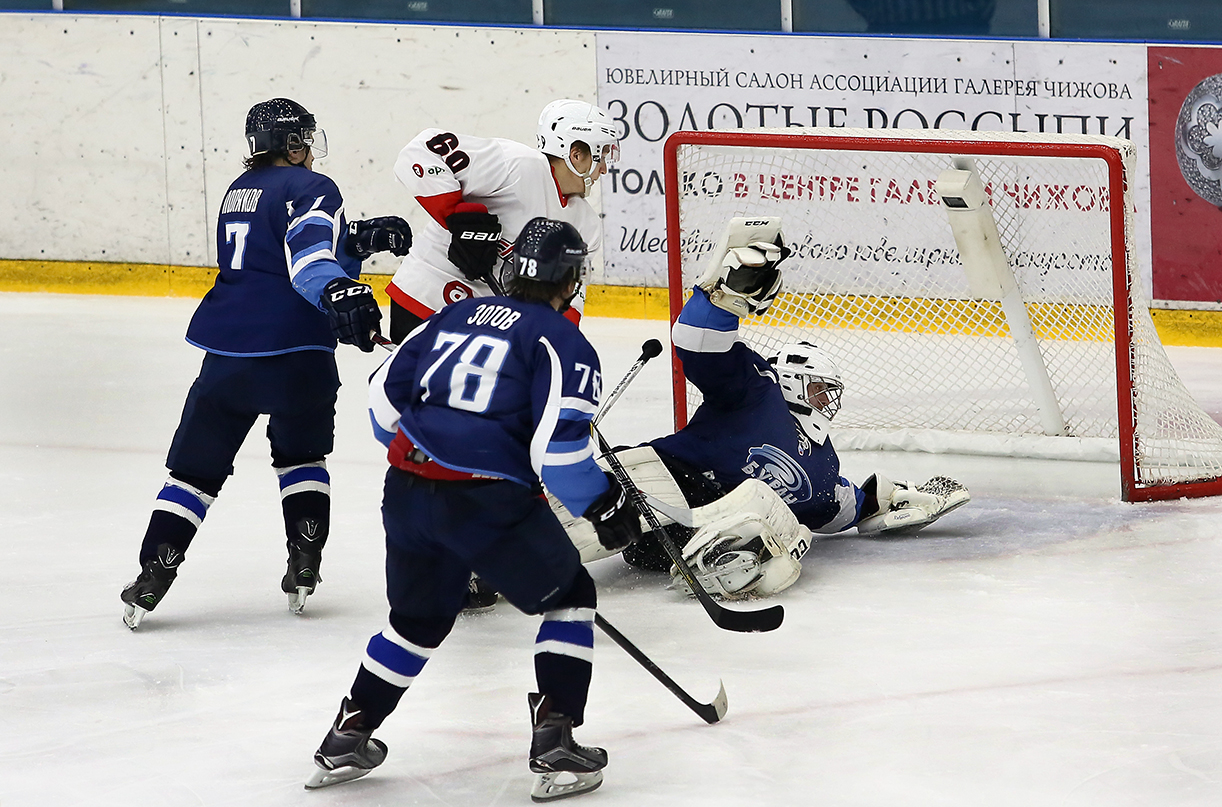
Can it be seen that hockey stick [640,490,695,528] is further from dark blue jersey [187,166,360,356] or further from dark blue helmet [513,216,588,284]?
dark blue helmet [513,216,588,284]

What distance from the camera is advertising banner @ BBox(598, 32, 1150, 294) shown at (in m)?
6.80

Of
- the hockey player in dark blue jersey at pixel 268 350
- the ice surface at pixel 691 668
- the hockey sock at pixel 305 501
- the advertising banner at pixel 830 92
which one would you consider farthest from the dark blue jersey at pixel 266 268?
the advertising banner at pixel 830 92

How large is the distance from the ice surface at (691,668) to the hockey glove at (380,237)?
87 cm

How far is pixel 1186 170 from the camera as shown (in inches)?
263

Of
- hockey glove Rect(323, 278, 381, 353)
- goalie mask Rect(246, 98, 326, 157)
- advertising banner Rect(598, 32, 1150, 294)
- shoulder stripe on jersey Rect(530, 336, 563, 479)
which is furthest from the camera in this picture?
advertising banner Rect(598, 32, 1150, 294)

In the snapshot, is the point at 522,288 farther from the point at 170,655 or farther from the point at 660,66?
the point at 660,66

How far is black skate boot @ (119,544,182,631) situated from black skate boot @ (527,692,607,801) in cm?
128

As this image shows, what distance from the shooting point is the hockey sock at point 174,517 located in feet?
12.1

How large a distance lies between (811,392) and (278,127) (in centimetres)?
152

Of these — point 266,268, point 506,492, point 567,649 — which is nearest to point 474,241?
point 266,268

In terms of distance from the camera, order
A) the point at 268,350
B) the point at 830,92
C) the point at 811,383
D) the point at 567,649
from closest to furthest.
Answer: the point at 567,649 → the point at 268,350 → the point at 811,383 → the point at 830,92

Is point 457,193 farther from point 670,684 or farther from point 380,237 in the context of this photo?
point 670,684

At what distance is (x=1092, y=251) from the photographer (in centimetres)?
512

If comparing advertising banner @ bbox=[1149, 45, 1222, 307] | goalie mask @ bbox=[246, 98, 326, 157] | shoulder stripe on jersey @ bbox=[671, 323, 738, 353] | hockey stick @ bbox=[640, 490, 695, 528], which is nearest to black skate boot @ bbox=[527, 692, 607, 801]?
hockey stick @ bbox=[640, 490, 695, 528]
